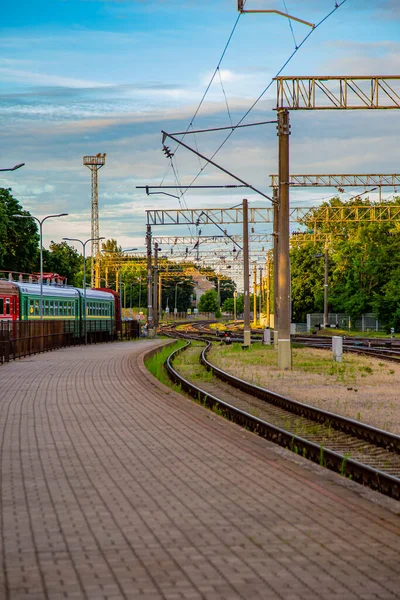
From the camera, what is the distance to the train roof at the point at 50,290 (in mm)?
45906

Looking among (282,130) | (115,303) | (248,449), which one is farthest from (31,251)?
(248,449)

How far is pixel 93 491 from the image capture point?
927 cm

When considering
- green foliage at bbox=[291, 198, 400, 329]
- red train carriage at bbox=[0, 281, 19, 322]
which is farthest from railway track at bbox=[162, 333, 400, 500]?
green foliage at bbox=[291, 198, 400, 329]

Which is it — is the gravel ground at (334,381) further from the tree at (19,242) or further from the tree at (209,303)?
the tree at (209,303)

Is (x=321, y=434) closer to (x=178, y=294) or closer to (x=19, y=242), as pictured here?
(x=19, y=242)

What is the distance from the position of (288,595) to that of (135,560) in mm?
1307

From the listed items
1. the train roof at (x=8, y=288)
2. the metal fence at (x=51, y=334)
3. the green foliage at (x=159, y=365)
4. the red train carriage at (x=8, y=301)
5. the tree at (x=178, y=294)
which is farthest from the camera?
the tree at (x=178, y=294)

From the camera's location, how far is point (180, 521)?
7.89m

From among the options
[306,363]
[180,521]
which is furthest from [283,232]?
[180,521]

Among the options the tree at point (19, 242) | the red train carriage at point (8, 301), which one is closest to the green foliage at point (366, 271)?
the tree at point (19, 242)

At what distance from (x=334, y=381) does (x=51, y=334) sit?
22.4 m

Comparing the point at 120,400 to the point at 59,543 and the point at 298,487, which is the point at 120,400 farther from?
the point at 59,543

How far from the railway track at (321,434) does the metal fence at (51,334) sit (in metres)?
12.8

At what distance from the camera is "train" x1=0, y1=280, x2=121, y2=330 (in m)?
43.5
